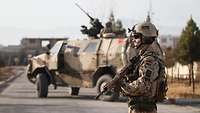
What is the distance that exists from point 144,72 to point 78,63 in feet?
50.3

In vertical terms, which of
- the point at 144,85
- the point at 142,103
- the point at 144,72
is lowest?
the point at 142,103

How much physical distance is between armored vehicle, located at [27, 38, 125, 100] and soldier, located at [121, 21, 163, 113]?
14.0 m

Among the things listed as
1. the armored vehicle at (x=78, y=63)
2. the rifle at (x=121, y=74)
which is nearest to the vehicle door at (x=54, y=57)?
the armored vehicle at (x=78, y=63)

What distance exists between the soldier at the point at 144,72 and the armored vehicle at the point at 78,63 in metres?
14.0

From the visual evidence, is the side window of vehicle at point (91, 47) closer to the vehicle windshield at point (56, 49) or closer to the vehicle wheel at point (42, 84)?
the vehicle windshield at point (56, 49)

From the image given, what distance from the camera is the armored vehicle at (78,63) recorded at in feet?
65.4

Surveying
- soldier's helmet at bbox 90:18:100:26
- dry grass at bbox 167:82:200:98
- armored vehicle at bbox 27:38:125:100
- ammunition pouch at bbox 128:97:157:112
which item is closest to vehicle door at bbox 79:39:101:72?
armored vehicle at bbox 27:38:125:100

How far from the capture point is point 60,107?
664 inches

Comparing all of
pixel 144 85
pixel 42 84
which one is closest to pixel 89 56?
pixel 42 84

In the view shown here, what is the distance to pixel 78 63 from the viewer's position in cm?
2050

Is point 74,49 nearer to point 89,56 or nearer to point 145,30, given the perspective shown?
point 89,56

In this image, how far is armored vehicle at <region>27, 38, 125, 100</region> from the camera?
19.9m

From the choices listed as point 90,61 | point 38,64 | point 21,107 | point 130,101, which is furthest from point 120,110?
point 130,101

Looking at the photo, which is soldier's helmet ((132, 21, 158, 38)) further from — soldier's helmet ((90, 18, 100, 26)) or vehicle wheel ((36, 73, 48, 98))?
soldier's helmet ((90, 18, 100, 26))
